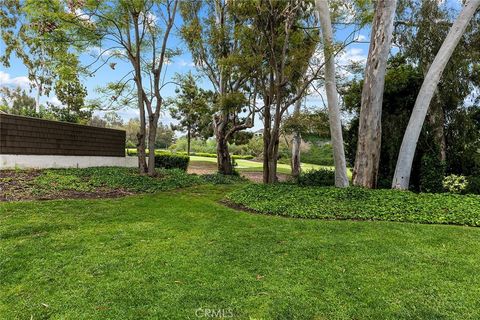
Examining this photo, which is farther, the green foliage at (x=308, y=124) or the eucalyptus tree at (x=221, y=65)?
the eucalyptus tree at (x=221, y=65)

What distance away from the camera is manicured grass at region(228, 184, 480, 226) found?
177 inches

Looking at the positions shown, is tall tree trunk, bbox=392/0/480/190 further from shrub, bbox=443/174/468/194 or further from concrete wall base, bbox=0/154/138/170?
concrete wall base, bbox=0/154/138/170

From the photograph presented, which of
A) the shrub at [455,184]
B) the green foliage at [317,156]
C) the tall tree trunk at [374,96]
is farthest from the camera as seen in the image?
the green foliage at [317,156]

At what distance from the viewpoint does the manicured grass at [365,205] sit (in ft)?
14.7

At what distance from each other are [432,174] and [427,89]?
202cm

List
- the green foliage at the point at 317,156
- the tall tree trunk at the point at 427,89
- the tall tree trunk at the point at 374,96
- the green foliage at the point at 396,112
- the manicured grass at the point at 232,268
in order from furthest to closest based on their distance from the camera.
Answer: the green foliage at the point at 317,156
the green foliage at the point at 396,112
the tall tree trunk at the point at 374,96
the tall tree trunk at the point at 427,89
the manicured grass at the point at 232,268

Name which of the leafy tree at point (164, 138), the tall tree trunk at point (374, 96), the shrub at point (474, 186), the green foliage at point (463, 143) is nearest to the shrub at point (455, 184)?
the shrub at point (474, 186)

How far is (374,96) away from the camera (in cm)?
661

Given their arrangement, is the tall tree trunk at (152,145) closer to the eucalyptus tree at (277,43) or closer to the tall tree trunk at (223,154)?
the eucalyptus tree at (277,43)

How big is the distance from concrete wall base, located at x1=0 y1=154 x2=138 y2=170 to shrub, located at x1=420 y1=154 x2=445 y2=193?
10.2 m

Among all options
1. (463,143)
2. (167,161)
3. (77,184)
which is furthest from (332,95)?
(167,161)

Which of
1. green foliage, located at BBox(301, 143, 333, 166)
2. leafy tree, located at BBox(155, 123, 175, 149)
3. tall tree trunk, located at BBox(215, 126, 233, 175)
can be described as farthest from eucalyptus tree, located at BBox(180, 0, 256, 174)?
leafy tree, located at BBox(155, 123, 175, 149)

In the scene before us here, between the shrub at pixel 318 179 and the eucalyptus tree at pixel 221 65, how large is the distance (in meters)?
3.39

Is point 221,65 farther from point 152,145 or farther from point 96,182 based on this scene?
point 96,182
